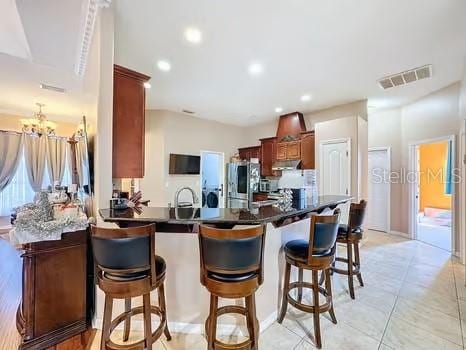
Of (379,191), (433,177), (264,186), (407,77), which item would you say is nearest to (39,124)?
(264,186)

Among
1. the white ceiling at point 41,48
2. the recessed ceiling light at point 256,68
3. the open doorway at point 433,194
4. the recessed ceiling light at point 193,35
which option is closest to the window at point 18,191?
the white ceiling at point 41,48

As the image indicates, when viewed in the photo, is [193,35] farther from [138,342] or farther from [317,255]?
[138,342]

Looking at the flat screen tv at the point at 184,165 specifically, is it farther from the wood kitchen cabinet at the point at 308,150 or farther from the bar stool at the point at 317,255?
the bar stool at the point at 317,255

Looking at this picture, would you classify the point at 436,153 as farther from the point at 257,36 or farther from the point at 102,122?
the point at 102,122

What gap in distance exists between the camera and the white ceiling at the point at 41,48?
2.15 metres

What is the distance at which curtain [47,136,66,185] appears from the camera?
556 centimetres

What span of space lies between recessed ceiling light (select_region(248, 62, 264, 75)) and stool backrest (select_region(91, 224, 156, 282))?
2958mm

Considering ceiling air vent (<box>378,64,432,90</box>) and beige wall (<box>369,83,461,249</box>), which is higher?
ceiling air vent (<box>378,64,432,90</box>)

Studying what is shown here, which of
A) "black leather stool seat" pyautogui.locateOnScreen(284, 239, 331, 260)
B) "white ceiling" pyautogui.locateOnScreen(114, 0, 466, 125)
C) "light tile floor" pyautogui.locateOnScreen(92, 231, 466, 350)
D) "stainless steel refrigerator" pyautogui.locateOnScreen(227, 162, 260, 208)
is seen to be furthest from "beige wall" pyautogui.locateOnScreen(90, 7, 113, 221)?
"stainless steel refrigerator" pyautogui.locateOnScreen(227, 162, 260, 208)

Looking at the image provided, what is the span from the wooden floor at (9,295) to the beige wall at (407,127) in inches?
254

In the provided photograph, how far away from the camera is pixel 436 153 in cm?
686

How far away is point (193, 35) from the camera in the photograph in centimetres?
271

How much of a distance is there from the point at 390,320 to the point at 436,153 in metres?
7.00

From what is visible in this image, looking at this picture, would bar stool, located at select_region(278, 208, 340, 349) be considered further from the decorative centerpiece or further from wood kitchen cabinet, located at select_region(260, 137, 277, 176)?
wood kitchen cabinet, located at select_region(260, 137, 277, 176)
